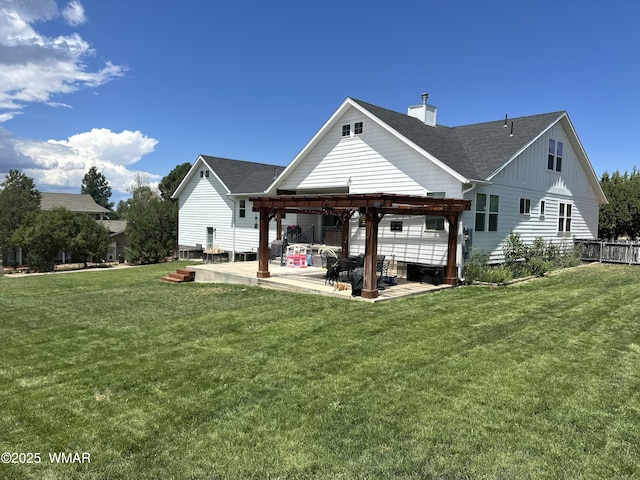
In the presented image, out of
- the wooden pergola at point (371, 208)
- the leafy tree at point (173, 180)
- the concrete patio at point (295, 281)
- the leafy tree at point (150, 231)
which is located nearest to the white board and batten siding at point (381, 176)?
the wooden pergola at point (371, 208)

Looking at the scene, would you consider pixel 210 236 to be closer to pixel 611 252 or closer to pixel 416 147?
pixel 416 147

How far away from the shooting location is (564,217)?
1856cm

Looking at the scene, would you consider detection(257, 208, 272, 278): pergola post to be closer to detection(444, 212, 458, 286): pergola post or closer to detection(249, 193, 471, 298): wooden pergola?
detection(249, 193, 471, 298): wooden pergola

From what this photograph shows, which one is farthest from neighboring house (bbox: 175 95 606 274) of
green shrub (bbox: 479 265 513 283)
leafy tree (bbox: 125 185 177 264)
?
leafy tree (bbox: 125 185 177 264)

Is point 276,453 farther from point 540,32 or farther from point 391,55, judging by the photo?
point 391,55

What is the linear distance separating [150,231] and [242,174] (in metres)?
8.17

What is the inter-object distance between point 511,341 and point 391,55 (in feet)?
54.9

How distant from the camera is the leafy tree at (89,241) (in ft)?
96.1

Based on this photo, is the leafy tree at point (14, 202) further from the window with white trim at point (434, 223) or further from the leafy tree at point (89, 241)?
the window with white trim at point (434, 223)

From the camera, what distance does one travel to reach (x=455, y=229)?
12531mm

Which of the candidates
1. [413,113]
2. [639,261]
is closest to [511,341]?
[413,113]

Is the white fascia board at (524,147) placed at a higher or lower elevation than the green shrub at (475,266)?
higher

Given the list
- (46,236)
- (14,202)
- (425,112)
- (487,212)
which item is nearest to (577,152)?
(425,112)

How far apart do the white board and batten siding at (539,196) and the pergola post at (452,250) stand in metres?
1.06
